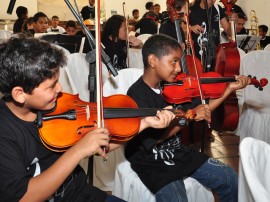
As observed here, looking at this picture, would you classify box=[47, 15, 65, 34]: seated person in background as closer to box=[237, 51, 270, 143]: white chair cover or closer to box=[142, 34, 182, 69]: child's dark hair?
box=[237, 51, 270, 143]: white chair cover

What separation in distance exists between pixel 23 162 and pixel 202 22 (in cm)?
249

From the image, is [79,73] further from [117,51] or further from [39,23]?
[39,23]

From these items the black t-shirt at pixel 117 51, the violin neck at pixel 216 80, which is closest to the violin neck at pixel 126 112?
the violin neck at pixel 216 80

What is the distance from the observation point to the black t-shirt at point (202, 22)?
Result: 307 centimetres

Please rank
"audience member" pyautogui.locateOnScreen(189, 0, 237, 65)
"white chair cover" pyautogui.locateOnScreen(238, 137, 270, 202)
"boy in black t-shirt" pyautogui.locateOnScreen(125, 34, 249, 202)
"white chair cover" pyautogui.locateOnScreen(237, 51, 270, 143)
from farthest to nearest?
"audience member" pyautogui.locateOnScreen(189, 0, 237, 65) → "white chair cover" pyautogui.locateOnScreen(237, 51, 270, 143) → "boy in black t-shirt" pyautogui.locateOnScreen(125, 34, 249, 202) → "white chair cover" pyautogui.locateOnScreen(238, 137, 270, 202)

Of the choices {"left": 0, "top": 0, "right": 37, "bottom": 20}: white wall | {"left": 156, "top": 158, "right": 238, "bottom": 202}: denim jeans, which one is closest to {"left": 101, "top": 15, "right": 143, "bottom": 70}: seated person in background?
{"left": 156, "top": 158, "right": 238, "bottom": 202}: denim jeans

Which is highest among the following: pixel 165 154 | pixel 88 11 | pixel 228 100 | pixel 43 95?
pixel 88 11

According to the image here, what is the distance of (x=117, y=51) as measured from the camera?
3.38 m

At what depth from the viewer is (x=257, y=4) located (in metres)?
7.90

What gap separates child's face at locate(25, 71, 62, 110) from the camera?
1062 millimetres

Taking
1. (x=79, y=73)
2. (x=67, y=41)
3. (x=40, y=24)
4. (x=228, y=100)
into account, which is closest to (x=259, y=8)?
(x=40, y=24)

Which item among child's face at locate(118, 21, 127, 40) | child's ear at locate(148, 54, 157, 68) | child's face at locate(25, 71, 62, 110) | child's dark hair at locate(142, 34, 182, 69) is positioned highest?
child's face at locate(118, 21, 127, 40)

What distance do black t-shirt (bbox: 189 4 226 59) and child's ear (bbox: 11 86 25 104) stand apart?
2.25m

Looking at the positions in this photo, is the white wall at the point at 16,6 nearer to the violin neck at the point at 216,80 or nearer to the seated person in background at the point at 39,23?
the seated person in background at the point at 39,23
